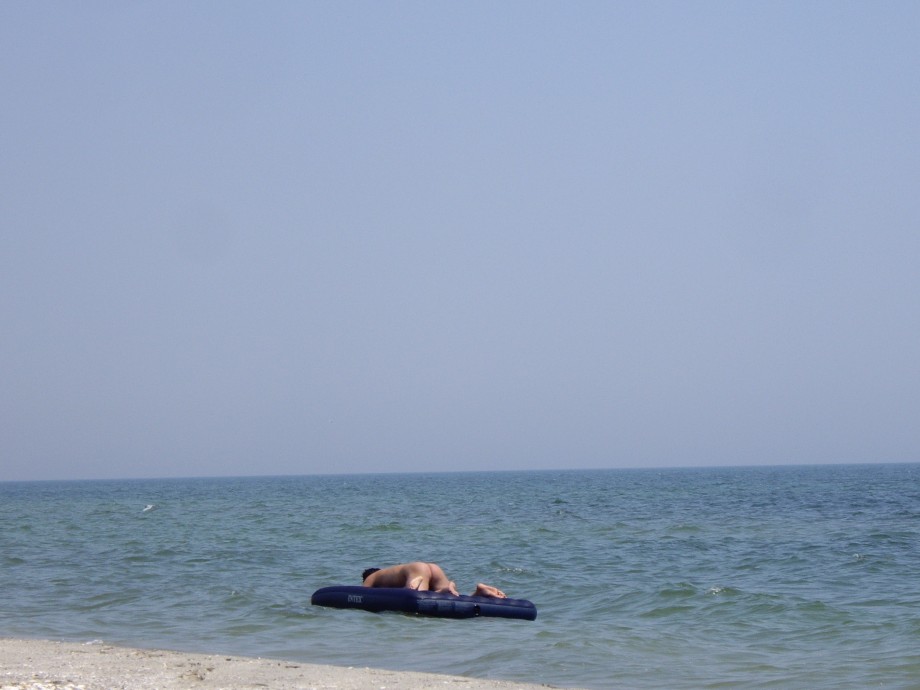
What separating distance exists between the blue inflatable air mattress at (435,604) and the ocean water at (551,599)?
0.17 meters

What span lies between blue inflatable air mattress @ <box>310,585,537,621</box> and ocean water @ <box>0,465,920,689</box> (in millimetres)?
175

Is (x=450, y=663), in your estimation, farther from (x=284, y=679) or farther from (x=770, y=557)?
(x=770, y=557)

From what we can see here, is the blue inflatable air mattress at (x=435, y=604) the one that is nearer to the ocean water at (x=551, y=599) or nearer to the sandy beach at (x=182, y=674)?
the ocean water at (x=551, y=599)

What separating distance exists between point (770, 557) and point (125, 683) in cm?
1336

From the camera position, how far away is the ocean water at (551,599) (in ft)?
32.4

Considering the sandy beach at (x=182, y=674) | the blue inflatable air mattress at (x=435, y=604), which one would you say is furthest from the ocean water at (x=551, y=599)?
the sandy beach at (x=182, y=674)

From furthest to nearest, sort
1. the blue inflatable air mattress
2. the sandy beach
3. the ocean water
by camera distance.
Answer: the blue inflatable air mattress
the ocean water
the sandy beach

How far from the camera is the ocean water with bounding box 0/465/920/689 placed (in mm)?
9867

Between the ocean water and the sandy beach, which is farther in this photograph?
the ocean water

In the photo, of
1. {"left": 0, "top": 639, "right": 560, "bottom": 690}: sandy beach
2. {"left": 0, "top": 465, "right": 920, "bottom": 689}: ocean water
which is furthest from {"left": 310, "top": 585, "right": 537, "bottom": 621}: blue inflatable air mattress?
{"left": 0, "top": 639, "right": 560, "bottom": 690}: sandy beach

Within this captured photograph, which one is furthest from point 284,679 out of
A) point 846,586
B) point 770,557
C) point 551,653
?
point 770,557

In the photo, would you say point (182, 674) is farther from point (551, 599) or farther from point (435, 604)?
point (551, 599)

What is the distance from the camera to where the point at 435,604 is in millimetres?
12219

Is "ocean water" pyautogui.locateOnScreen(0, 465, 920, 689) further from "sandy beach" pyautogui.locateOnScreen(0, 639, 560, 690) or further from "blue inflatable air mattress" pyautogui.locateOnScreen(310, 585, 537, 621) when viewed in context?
"sandy beach" pyautogui.locateOnScreen(0, 639, 560, 690)
